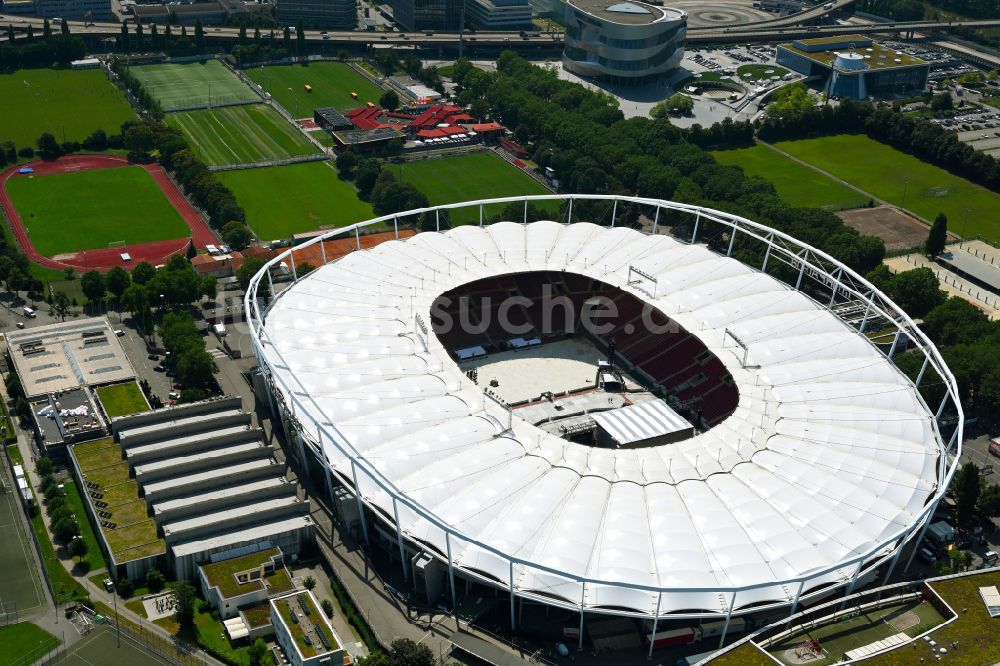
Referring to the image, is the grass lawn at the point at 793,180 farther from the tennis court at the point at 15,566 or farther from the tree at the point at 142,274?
the tennis court at the point at 15,566

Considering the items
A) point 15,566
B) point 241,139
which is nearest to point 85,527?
point 15,566

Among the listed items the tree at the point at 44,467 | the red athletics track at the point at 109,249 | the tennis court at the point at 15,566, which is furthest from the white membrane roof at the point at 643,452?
the red athletics track at the point at 109,249

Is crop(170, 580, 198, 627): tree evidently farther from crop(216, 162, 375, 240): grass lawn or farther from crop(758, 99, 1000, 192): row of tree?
crop(758, 99, 1000, 192): row of tree

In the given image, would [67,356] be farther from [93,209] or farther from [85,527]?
[93,209]

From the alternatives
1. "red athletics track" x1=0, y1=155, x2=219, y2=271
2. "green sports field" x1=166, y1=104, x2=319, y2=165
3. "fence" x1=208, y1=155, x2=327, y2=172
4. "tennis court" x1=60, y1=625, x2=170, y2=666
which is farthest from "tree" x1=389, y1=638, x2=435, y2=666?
"green sports field" x1=166, y1=104, x2=319, y2=165

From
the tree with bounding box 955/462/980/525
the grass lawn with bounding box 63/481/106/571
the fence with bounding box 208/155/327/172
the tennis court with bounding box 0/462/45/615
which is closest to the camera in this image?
the tennis court with bounding box 0/462/45/615

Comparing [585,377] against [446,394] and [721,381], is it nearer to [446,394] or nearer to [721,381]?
[721,381]

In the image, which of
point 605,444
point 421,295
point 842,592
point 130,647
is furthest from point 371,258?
point 842,592
